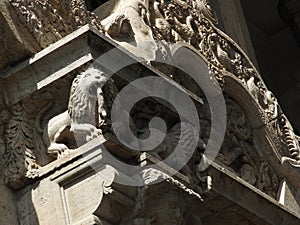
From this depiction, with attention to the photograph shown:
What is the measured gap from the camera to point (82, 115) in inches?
353

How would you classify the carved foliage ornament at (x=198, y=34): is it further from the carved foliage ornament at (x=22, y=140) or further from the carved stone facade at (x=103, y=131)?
the carved foliage ornament at (x=22, y=140)

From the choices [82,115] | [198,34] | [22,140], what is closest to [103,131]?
[82,115]

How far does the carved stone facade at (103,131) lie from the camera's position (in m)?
8.92

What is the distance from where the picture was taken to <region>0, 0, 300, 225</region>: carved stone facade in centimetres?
892

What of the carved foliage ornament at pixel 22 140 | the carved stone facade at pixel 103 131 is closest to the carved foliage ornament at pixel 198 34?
the carved stone facade at pixel 103 131

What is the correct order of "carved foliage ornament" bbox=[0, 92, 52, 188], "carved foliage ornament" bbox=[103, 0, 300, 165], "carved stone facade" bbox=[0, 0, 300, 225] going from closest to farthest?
"carved stone facade" bbox=[0, 0, 300, 225], "carved foliage ornament" bbox=[0, 92, 52, 188], "carved foliage ornament" bbox=[103, 0, 300, 165]

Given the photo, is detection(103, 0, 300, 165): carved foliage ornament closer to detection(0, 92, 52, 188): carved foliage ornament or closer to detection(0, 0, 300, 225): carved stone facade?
detection(0, 0, 300, 225): carved stone facade

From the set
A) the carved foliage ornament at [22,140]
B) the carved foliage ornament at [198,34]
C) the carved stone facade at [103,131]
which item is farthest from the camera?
the carved foliage ornament at [198,34]

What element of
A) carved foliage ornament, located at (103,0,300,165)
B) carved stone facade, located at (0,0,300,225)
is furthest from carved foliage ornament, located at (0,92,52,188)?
carved foliage ornament, located at (103,0,300,165)

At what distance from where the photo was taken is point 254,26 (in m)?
16.1

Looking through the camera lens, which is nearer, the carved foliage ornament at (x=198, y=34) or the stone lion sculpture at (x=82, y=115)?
the stone lion sculpture at (x=82, y=115)

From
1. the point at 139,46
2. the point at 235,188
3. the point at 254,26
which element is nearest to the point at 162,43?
the point at 139,46

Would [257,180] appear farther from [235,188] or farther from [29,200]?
[29,200]

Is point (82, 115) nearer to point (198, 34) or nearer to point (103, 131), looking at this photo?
point (103, 131)
